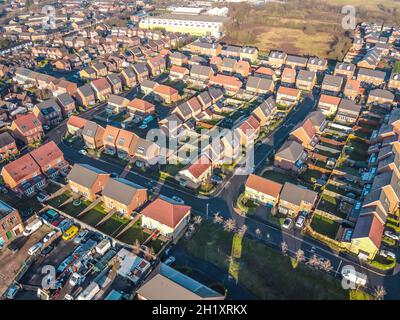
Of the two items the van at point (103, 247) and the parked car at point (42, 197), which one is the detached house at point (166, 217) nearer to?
the van at point (103, 247)

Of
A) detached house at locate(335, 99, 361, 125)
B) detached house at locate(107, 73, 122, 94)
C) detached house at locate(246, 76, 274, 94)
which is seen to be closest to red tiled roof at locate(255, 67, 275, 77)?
detached house at locate(246, 76, 274, 94)

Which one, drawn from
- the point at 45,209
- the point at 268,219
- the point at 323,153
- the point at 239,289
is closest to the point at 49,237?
the point at 45,209

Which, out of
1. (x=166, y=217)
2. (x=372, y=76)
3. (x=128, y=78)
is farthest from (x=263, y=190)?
(x=372, y=76)

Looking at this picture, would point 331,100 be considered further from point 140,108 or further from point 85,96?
point 85,96

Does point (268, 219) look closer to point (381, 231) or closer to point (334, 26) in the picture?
point (381, 231)
